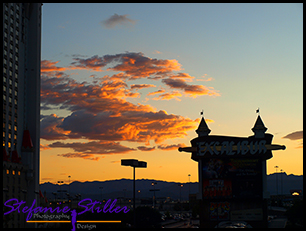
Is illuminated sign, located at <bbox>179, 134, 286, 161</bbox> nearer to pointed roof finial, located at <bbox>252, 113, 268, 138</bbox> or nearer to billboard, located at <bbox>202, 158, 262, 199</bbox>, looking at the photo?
billboard, located at <bbox>202, 158, 262, 199</bbox>

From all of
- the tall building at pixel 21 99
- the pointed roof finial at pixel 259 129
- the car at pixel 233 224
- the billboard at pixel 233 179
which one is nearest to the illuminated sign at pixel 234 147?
the billboard at pixel 233 179

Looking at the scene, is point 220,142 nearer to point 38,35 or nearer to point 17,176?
point 17,176

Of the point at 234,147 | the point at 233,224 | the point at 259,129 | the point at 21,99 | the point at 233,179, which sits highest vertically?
the point at 21,99

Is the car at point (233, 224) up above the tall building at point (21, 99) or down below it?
below

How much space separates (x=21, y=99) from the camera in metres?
143

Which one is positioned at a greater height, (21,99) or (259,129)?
(21,99)

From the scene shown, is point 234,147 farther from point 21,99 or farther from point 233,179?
point 21,99

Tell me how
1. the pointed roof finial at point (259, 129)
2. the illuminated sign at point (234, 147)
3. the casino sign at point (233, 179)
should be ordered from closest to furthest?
the casino sign at point (233, 179), the illuminated sign at point (234, 147), the pointed roof finial at point (259, 129)

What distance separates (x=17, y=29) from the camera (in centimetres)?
14175

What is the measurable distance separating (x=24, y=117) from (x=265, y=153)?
81.9 m

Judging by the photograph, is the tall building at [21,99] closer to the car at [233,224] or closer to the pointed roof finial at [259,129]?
the car at [233,224]

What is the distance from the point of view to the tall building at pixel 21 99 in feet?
425

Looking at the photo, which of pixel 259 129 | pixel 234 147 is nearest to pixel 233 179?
pixel 234 147

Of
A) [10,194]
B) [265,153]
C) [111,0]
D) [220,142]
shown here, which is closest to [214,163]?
[220,142]
